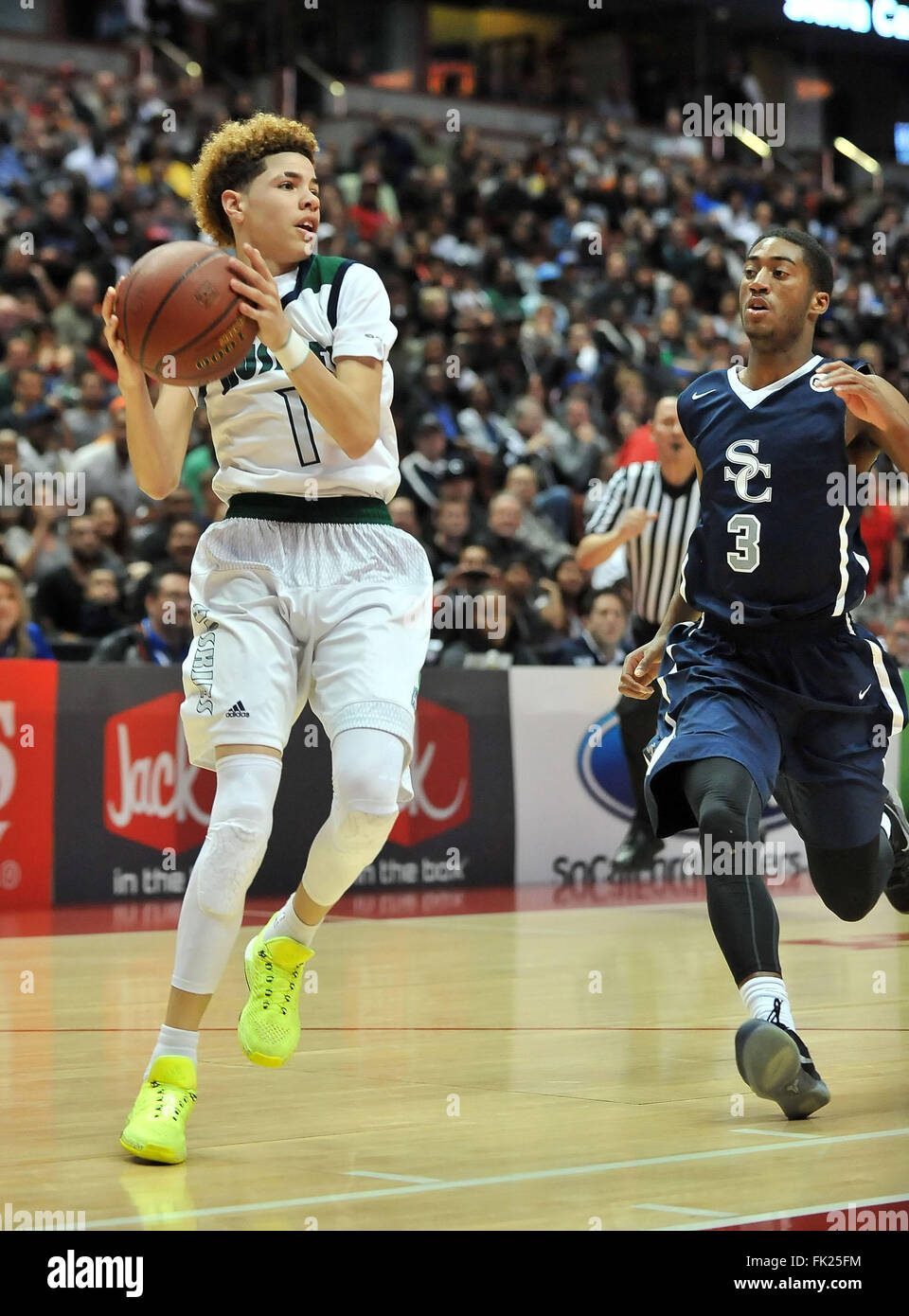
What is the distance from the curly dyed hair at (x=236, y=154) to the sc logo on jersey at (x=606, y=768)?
287 inches

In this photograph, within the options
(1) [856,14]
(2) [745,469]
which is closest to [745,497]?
(2) [745,469]

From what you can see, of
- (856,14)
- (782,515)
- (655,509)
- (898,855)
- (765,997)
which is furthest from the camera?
(856,14)

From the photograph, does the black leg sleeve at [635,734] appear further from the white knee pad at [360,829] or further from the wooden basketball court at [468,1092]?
the white knee pad at [360,829]

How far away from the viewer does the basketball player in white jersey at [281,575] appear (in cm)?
445

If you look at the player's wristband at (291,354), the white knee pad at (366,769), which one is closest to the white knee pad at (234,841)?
the white knee pad at (366,769)

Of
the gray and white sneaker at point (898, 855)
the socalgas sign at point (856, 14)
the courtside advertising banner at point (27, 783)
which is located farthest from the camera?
the socalgas sign at point (856, 14)

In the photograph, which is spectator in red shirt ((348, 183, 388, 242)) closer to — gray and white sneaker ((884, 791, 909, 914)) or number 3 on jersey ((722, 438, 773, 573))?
gray and white sneaker ((884, 791, 909, 914))

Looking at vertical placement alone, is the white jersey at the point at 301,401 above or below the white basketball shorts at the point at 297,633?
above

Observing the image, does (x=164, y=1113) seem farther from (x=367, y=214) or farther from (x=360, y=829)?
(x=367, y=214)

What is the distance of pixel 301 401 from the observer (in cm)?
471

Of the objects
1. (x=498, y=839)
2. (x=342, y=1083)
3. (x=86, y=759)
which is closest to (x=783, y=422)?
(x=342, y=1083)

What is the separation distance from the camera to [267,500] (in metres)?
4.80

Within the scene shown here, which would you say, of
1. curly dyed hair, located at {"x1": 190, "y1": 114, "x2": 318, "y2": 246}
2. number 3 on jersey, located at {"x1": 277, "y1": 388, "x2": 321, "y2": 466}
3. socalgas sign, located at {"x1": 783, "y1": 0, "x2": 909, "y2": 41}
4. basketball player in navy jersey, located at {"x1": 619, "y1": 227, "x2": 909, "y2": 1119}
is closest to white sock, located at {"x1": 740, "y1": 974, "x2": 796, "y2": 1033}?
basketball player in navy jersey, located at {"x1": 619, "y1": 227, "x2": 909, "y2": 1119}

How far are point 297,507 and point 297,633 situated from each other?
313mm
